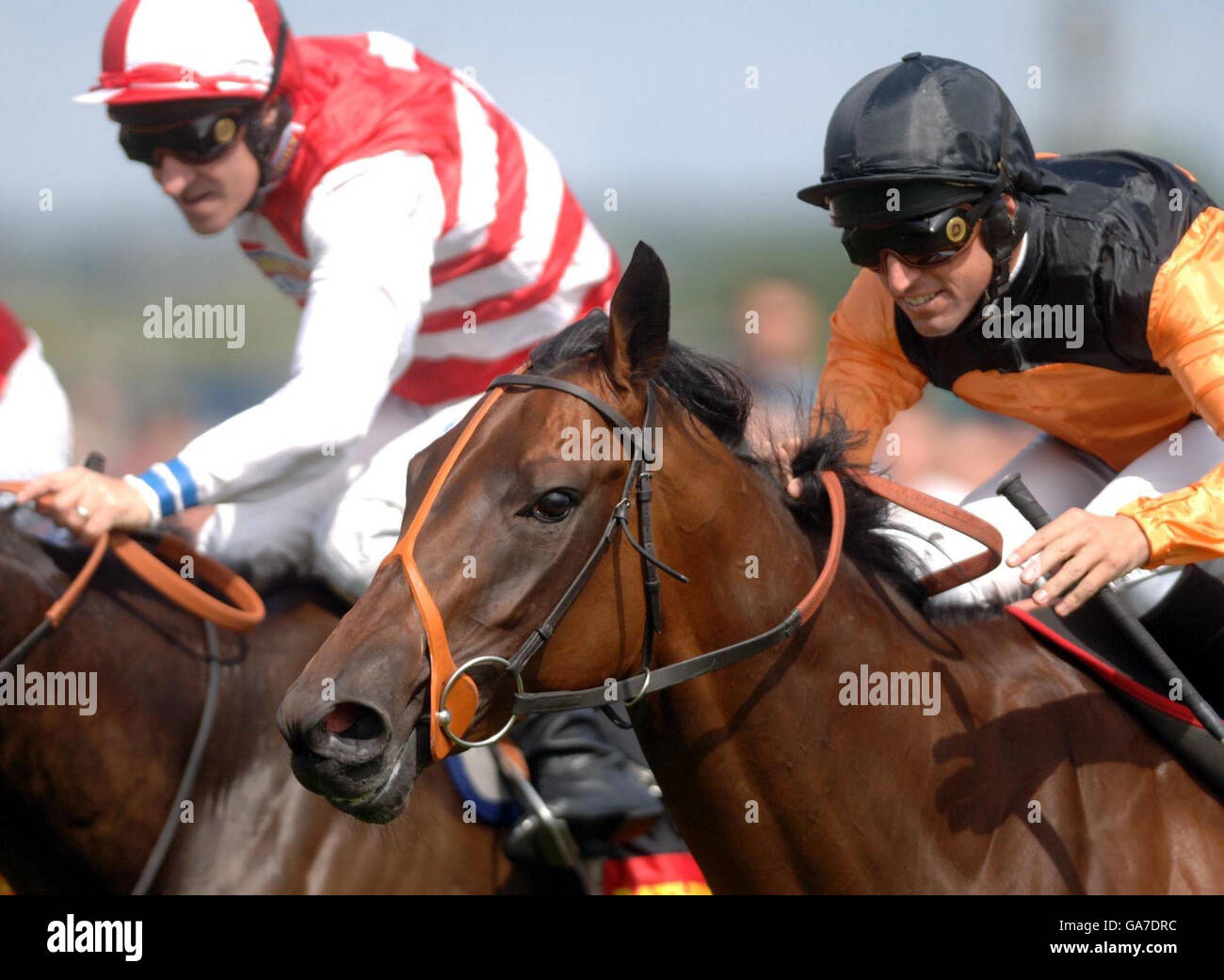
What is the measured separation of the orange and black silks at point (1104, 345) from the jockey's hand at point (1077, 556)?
2.0 inches

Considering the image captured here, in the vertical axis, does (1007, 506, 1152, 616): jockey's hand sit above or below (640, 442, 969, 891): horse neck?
above

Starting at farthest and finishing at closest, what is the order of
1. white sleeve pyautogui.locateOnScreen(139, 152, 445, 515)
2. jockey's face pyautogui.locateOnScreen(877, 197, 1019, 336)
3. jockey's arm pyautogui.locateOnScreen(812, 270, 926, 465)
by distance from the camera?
white sleeve pyautogui.locateOnScreen(139, 152, 445, 515) → jockey's arm pyautogui.locateOnScreen(812, 270, 926, 465) → jockey's face pyautogui.locateOnScreen(877, 197, 1019, 336)

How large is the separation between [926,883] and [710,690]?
1.59 feet

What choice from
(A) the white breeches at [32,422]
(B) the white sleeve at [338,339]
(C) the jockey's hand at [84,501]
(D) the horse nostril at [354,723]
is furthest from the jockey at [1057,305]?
(A) the white breeches at [32,422]

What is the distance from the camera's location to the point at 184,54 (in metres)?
3.45

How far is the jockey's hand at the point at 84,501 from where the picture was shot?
3109 mm

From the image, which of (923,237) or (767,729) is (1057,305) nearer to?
(923,237)

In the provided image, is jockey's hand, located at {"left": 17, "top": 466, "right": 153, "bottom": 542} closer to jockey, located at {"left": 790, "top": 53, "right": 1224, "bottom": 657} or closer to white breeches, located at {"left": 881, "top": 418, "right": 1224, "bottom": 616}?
jockey, located at {"left": 790, "top": 53, "right": 1224, "bottom": 657}

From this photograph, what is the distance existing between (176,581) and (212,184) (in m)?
1.01

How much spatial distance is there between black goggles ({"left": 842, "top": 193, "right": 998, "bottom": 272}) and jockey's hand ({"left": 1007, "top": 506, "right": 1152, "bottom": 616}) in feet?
1.68

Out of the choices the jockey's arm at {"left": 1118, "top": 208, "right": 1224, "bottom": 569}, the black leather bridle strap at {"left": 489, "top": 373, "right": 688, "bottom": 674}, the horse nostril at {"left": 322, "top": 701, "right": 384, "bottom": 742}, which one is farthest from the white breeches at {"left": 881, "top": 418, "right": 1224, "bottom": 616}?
the horse nostril at {"left": 322, "top": 701, "right": 384, "bottom": 742}

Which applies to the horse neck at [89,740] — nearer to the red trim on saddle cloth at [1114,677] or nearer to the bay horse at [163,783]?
the bay horse at [163,783]

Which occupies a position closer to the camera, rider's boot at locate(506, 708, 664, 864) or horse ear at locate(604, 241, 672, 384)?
horse ear at locate(604, 241, 672, 384)

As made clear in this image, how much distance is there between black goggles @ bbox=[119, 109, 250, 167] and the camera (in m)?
3.47
